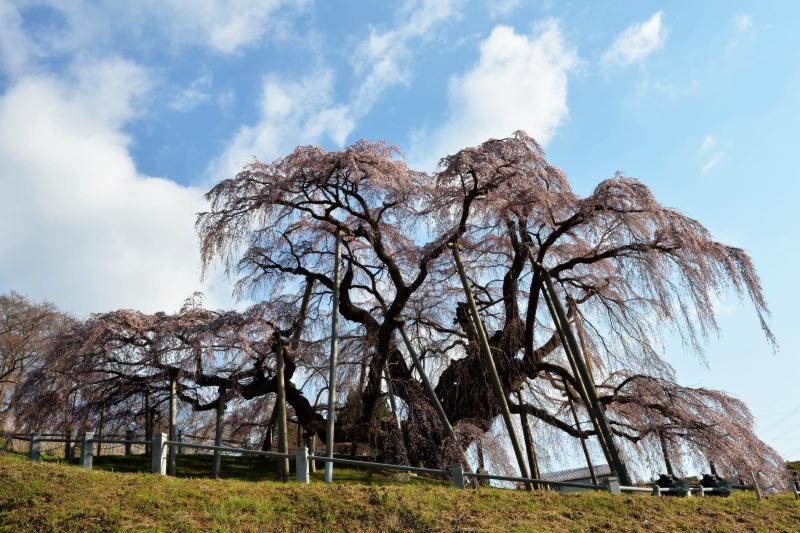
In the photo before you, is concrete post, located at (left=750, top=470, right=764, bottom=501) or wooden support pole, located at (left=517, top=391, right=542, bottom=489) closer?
concrete post, located at (left=750, top=470, right=764, bottom=501)

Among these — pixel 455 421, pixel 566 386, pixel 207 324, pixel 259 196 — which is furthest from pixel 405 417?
pixel 259 196

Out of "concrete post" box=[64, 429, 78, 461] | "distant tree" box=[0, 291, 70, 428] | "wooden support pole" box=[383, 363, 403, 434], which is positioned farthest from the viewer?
"distant tree" box=[0, 291, 70, 428]

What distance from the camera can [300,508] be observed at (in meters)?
8.77

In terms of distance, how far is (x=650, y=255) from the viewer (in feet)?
45.7

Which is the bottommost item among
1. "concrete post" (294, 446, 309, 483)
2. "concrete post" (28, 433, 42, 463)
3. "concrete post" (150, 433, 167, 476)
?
"concrete post" (294, 446, 309, 483)

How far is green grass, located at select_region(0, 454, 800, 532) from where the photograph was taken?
26.4ft

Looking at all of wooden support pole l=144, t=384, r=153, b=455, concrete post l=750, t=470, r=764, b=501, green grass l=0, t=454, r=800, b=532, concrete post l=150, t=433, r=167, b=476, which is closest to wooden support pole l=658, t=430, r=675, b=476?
concrete post l=750, t=470, r=764, b=501

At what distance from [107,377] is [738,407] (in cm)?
1759

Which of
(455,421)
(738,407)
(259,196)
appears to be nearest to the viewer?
(738,407)

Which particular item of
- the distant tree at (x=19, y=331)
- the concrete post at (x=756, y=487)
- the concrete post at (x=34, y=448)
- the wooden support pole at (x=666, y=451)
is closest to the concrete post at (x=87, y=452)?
the concrete post at (x=34, y=448)

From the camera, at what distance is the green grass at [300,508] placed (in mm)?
8039

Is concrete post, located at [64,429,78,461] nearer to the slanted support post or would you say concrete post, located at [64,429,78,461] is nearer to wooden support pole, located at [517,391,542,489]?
the slanted support post

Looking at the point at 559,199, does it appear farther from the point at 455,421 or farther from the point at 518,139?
the point at 455,421

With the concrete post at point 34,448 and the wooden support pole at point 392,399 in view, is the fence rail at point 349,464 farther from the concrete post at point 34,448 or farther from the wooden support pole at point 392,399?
the wooden support pole at point 392,399
